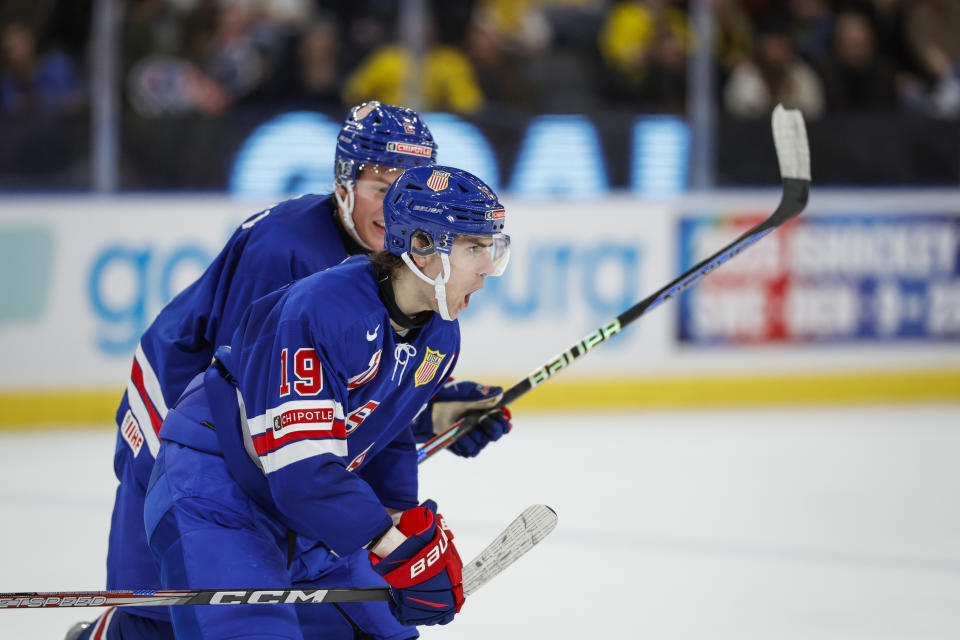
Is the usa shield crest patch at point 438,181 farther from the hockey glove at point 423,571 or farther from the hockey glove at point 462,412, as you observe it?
the hockey glove at point 462,412

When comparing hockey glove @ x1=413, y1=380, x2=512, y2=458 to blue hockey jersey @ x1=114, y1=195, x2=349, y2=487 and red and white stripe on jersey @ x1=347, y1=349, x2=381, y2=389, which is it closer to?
blue hockey jersey @ x1=114, y1=195, x2=349, y2=487

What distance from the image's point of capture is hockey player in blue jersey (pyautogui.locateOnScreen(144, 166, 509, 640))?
2.18m

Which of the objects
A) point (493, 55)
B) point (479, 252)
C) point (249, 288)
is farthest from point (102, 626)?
point (493, 55)

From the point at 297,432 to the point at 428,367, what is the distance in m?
0.36

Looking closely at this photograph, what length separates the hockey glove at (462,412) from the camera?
2.96m

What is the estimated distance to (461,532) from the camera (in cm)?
426

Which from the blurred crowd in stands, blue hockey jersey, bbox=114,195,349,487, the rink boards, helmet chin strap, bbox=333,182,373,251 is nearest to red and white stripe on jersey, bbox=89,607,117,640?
blue hockey jersey, bbox=114,195,349,487

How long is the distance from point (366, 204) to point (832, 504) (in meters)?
2.57

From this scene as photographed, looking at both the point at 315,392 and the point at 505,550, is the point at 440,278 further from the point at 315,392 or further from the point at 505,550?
the point at 505,550

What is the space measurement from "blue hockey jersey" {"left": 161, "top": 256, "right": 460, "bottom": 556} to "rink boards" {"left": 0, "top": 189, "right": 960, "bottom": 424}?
3.37 metres

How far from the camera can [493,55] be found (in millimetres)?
6414

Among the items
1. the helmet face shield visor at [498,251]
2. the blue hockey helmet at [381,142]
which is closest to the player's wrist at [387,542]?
the helmet face shield visor at [498,251]

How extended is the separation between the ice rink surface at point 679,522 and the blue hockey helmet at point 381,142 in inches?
47.6

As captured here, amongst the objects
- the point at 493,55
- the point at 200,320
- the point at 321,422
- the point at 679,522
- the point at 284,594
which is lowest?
the point at 679,522
